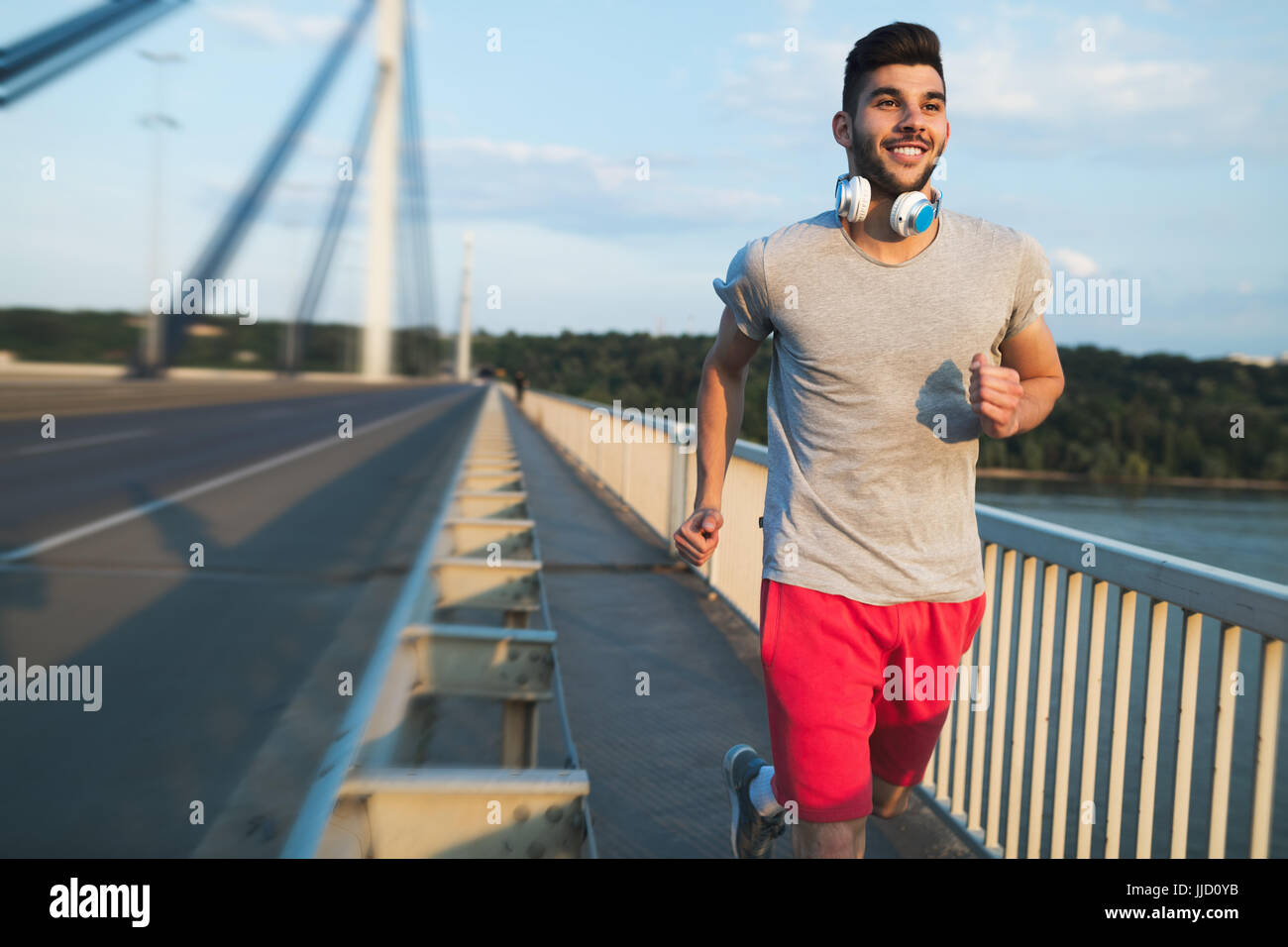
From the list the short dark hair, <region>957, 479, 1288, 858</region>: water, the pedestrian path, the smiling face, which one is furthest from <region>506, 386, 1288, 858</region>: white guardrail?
the short dark hair

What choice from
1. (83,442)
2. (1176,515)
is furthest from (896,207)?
(83,442)

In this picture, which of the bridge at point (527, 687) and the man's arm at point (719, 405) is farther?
the man's arm at point (719, 405)

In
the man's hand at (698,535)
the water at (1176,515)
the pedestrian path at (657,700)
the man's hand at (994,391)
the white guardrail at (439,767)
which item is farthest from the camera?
the pedestrian path at (657,700)

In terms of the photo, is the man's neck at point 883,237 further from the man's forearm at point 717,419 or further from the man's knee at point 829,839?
the man's knee at point 829,839

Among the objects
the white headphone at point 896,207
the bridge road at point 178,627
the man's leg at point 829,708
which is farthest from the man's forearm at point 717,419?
the bridge road at point 178,627

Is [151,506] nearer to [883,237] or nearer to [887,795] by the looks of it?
[887,795]

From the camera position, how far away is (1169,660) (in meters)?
2.30

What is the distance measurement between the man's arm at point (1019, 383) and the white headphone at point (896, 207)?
269 millimetres

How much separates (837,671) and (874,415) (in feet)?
1.67

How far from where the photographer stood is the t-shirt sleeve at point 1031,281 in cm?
→ 204

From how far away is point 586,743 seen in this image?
12.6 feet

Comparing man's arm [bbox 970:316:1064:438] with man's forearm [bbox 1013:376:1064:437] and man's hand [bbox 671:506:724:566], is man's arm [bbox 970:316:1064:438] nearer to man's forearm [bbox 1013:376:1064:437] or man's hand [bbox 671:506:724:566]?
man's forearm [bbox 1013:376:1064:437]
